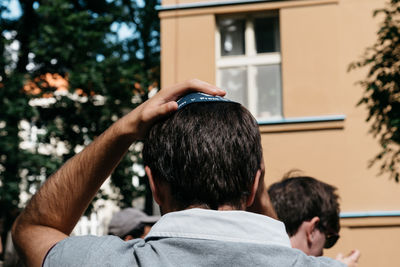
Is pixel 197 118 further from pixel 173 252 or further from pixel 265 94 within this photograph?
pixel 265 94

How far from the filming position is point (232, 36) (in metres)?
9.78

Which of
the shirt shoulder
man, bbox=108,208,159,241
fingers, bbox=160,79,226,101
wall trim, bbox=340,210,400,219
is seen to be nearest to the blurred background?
wall trim, bbox=340,210,400,219

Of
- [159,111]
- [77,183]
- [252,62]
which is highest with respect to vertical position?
[252,62]

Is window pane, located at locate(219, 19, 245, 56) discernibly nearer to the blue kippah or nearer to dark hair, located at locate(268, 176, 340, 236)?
dark hair, located at locate(268, 176, 340, 236)

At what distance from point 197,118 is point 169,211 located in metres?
0.21

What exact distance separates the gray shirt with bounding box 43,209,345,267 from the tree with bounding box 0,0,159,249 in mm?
12119

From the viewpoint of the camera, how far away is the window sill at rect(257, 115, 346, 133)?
8.84m

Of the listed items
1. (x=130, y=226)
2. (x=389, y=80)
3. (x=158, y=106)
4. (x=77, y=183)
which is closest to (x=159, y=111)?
(x=158, y=106)

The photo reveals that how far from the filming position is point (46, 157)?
13.2m

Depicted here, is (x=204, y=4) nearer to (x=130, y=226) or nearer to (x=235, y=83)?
(x=235, y=83)

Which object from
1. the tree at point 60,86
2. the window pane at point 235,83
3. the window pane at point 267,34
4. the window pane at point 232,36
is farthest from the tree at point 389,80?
the tree at point 60,86

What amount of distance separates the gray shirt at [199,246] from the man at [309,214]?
1254 millimetres

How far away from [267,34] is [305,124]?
6.05ft

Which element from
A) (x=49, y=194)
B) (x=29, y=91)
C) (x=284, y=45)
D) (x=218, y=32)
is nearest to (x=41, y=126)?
(x=29, y=91)
